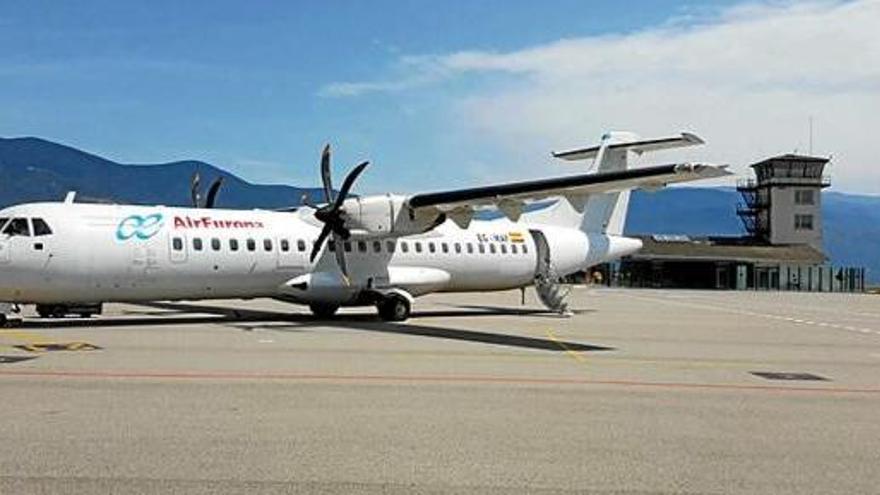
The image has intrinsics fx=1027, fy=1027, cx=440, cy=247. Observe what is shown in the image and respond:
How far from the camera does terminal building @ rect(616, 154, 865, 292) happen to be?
84562 mm

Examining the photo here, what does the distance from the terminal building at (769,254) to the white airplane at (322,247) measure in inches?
2066

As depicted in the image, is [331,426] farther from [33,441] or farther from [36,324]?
[36,324]

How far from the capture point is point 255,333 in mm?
21828

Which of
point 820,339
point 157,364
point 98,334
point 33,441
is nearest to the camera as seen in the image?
point 33,441

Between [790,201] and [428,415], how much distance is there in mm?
90558

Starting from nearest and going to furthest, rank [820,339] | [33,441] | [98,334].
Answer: [33,441] < [98,334] < [820,339]

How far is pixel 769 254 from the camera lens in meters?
85.6

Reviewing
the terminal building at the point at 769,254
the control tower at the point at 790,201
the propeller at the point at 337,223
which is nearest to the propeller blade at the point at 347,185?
the propeller at the point at 337,223

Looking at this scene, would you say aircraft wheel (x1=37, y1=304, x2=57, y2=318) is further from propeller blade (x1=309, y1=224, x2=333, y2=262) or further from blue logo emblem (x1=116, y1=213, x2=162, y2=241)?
propeller blade (x1=309, y1=224, x2=333, y2=262)

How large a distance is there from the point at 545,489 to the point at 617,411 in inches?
152

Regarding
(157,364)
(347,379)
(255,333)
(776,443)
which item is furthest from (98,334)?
(776,443)

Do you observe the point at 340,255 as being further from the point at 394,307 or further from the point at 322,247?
the point at 394,307

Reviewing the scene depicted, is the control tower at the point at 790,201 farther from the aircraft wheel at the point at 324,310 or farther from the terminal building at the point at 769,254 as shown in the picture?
the aircraft wheel at the point at 324,310

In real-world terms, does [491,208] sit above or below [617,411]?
above
